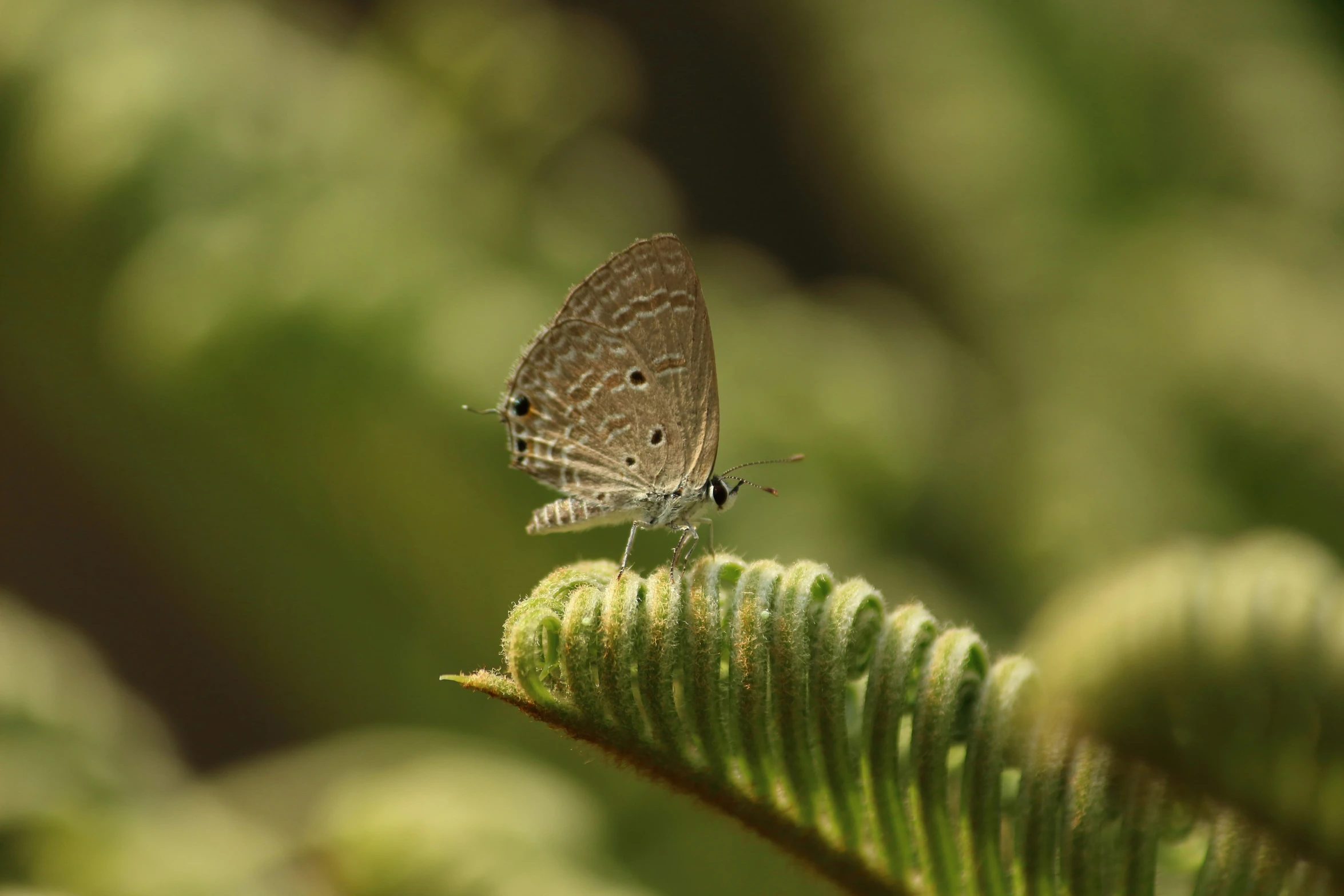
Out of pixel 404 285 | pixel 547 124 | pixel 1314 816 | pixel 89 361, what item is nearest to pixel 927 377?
pixel 547 124

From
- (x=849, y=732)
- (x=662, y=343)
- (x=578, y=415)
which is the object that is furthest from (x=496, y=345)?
(x=849, y=732)

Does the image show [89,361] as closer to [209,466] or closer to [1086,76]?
[209,466]

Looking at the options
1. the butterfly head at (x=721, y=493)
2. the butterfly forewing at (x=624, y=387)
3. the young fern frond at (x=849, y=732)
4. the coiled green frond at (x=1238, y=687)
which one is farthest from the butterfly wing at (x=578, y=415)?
the coiled green frond at (x=1238, y=687)

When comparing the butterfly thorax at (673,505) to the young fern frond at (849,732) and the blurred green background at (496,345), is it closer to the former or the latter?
the young fern frond at (849,732)

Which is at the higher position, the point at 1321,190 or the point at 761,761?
the point at 1321,190

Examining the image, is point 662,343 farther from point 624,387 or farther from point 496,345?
point 496,345

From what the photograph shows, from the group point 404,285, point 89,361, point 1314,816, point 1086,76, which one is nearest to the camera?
point 1314,816
